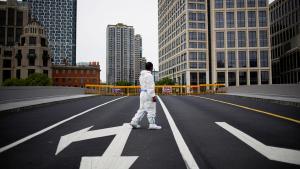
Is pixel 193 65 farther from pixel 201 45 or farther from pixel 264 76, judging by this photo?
pixel 264 76

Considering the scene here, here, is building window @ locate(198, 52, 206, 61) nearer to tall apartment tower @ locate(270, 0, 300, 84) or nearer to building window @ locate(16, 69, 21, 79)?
tall apartment tower @ locate(270, 0, 300, 84)

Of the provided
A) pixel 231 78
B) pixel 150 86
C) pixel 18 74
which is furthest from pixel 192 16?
pixel 150 86

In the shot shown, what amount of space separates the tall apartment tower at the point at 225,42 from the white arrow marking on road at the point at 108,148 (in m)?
69.4

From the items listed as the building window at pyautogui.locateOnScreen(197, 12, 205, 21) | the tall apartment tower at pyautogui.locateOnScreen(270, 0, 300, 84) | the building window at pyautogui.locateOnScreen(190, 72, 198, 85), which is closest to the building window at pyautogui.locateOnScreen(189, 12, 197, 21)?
the building window at pyautogui.locateOnScreen(197, 12, 205, 21)

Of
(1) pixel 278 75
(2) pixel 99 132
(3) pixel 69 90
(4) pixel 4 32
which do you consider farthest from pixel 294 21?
(4) pixel 4 32

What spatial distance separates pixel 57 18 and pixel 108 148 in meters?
199

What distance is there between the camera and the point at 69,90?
22.3 meters

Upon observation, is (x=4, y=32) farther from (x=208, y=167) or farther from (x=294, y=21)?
(x=208, y=167)

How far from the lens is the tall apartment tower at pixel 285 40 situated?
222 ft

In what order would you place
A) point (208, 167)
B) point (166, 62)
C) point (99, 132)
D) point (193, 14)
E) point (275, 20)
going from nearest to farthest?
point (208, 167) → point (99, 132) → point (193, 14) → point (275, 20) → point (166, 62)

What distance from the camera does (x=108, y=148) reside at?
13.1ft

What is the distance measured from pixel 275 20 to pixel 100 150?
9806 centimetres

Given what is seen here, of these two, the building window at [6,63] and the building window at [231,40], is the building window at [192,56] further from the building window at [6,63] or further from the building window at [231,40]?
the building window at [6,63]

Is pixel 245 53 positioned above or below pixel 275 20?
below
